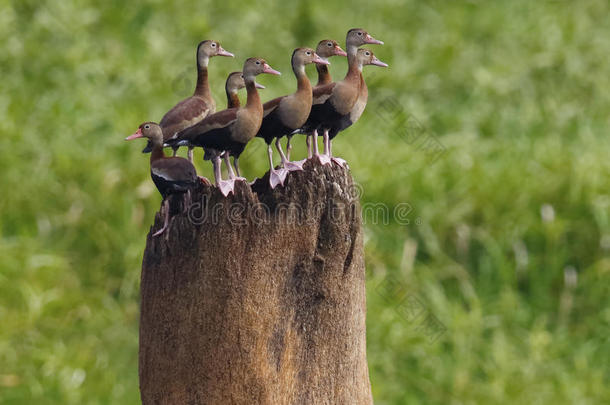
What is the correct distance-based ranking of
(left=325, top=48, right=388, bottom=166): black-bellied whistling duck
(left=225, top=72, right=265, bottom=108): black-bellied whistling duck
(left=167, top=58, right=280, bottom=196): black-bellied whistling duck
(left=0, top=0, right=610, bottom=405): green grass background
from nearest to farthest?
(left=167, top=58, right=280, bottom=196): black-bellied whistling duck < (left=225, top=72, right=265, bottom=108): black-bellied whistling duck < (left=325, top=48, right=388, bottom=166): black-bellied whistling duck < (left=0, top=0, right=610, bottom=405): green grass background

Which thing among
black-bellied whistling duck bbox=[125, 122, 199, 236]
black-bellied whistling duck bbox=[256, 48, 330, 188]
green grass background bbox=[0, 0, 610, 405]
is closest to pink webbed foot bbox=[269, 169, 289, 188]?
black-bellied whistling duck bbox=[256, 48, 330, 188]

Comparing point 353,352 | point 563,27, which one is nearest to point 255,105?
point 353,352

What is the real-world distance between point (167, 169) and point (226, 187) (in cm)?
27

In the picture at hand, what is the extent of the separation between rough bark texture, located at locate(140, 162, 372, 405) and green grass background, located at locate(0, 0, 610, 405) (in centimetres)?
338

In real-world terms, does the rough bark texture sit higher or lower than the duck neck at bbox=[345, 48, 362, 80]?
lower

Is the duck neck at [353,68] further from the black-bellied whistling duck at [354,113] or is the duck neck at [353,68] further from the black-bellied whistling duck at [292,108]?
the black-bellied whistling duck at [292,108]

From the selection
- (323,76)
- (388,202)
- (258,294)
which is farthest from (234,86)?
(388,202)

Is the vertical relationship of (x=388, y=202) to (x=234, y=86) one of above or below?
above

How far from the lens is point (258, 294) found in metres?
4.00

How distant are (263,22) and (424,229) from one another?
4404mm

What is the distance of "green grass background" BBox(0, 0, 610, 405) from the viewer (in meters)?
7.79

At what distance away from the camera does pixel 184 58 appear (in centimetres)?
1071

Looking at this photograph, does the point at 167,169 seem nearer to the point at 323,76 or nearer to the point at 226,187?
the point at 226,187

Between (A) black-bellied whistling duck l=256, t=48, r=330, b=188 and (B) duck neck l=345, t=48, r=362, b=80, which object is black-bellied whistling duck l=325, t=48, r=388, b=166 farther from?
(A) black-bellied whistling duck l=256, t=48, r=330, b=188
